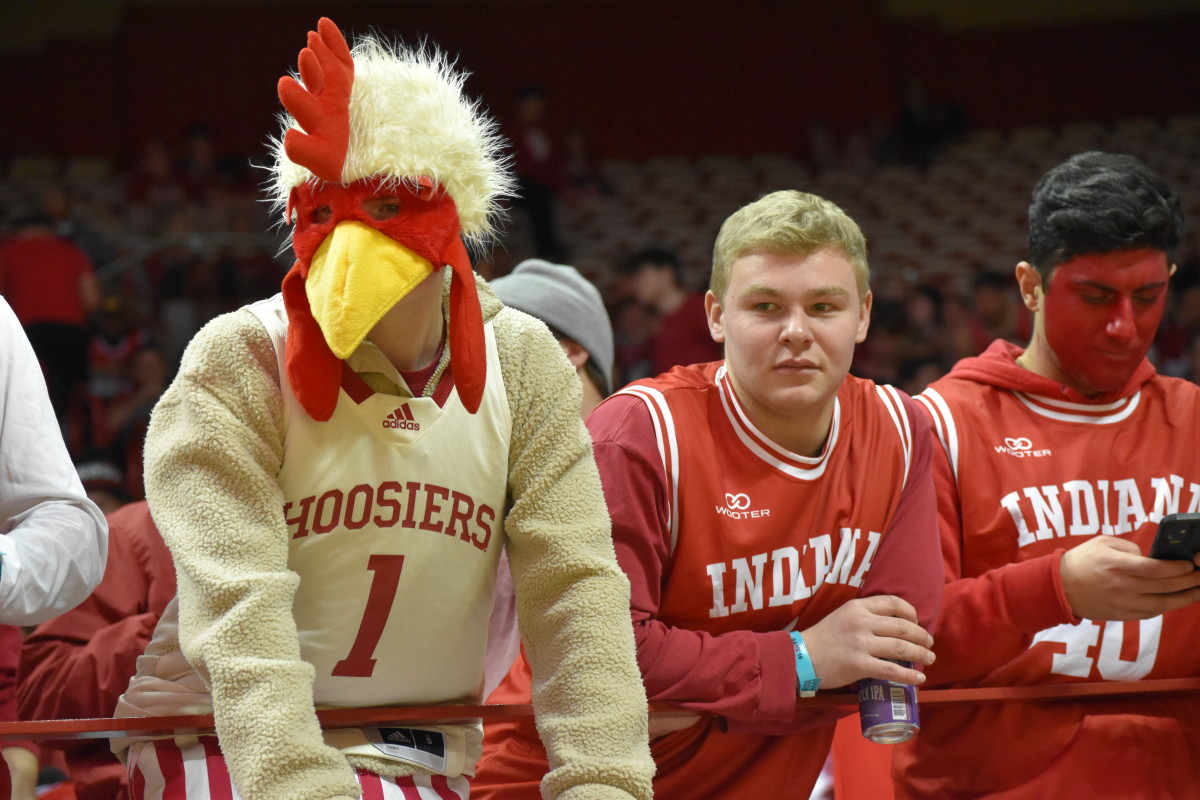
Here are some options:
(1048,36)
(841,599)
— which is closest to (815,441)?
(841,599)

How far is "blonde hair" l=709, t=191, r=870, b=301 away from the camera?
2.47m

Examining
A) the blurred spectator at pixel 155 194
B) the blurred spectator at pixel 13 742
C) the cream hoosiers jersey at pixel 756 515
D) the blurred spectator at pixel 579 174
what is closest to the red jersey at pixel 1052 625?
the cream hoosiers jersey at pixel 756 515

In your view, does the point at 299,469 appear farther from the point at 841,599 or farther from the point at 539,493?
the point at 841,599

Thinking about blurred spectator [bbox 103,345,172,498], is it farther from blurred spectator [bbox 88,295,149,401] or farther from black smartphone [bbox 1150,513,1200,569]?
black smartphone [bbox 1150,513,1200,569]

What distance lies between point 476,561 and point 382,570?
0.50 feet

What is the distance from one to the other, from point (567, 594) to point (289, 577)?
421 millimetres

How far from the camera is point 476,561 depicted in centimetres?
211

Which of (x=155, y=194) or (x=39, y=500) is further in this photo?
(x=155, y=194)

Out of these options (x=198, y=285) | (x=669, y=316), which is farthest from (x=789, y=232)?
(x=198, y=285)

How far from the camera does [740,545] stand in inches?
96.0

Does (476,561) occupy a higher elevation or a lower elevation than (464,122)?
lower

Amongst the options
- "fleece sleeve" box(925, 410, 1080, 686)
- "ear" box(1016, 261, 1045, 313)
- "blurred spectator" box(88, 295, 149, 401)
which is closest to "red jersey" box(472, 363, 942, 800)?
"fleece sleeve" box(925, 410, 1080, 686)

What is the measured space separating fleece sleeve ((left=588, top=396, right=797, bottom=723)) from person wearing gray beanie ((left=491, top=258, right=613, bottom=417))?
879 millimetres

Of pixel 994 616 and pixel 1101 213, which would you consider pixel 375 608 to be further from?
pixel 1101 213
